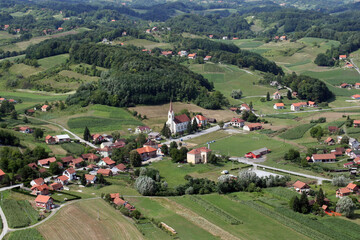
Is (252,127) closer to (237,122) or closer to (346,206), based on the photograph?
(237,122)

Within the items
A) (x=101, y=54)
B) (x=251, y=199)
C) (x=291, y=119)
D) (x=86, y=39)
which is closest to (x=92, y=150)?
(x=251, y=199)

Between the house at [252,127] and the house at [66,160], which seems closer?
the house at [66,160]

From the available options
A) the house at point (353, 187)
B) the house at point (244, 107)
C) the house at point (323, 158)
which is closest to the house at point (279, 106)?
the house at point (244, 107)

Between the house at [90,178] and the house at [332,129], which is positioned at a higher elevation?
the house at [332,129]

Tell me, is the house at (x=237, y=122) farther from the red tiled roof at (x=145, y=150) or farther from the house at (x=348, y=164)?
the house at (x=348, y=164)

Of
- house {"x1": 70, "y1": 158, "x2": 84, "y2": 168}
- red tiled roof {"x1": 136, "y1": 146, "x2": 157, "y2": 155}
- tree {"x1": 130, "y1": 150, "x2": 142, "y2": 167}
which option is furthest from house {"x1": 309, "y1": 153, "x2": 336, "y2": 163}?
house {"x1": 70, "y1": 158, "x2": 84, "y2": 168}

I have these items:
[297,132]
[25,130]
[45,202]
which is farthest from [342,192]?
[25,130]
